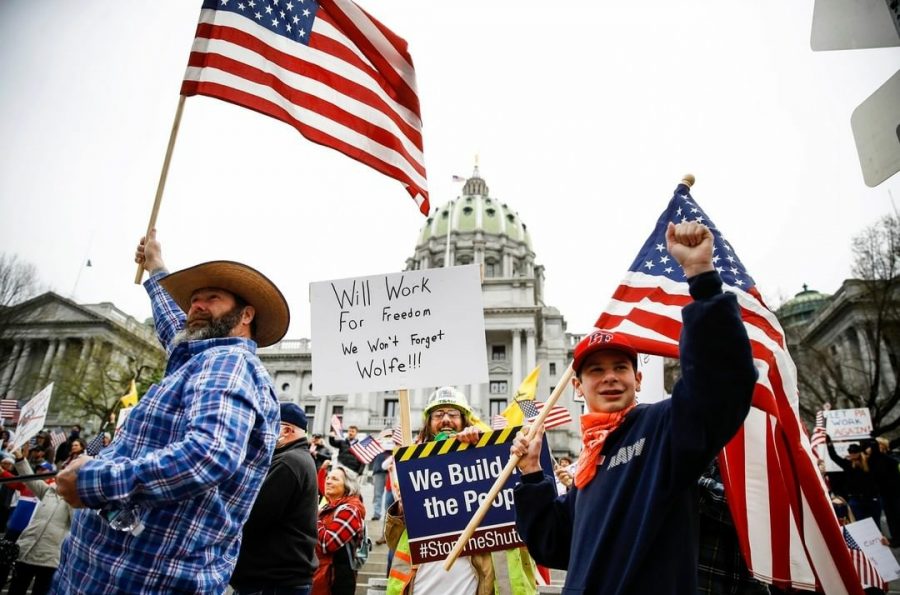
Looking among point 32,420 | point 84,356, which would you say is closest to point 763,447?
point 32,420

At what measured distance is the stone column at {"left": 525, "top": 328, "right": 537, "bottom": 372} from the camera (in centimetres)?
4755

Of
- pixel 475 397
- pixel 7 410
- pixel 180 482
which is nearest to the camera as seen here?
pixel 180 482

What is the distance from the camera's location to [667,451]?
1866mm

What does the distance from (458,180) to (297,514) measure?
54.3m

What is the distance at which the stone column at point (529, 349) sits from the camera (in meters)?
47.5

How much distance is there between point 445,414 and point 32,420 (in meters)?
11.2

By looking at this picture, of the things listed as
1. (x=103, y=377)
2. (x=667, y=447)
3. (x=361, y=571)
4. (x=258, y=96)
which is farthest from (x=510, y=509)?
(x=103, y=377)

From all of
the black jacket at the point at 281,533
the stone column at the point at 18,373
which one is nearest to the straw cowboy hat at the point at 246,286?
the black jacket at the point at 281,533

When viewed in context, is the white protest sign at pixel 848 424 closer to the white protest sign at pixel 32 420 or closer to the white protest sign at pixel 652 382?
the white protest sign at pixel 652 382

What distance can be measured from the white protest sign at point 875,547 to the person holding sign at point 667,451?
6300mm

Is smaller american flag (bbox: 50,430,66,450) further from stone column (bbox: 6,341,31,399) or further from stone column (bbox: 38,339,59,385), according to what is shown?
stone column (bbox: 38,339,59,385)

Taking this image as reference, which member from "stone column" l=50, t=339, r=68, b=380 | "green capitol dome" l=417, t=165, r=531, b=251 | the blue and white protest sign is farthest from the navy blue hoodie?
"green capitol dome" l=417, t=165, r=531, b=251

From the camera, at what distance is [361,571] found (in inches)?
320

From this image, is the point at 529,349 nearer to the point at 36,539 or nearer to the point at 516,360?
the point at 516,360
